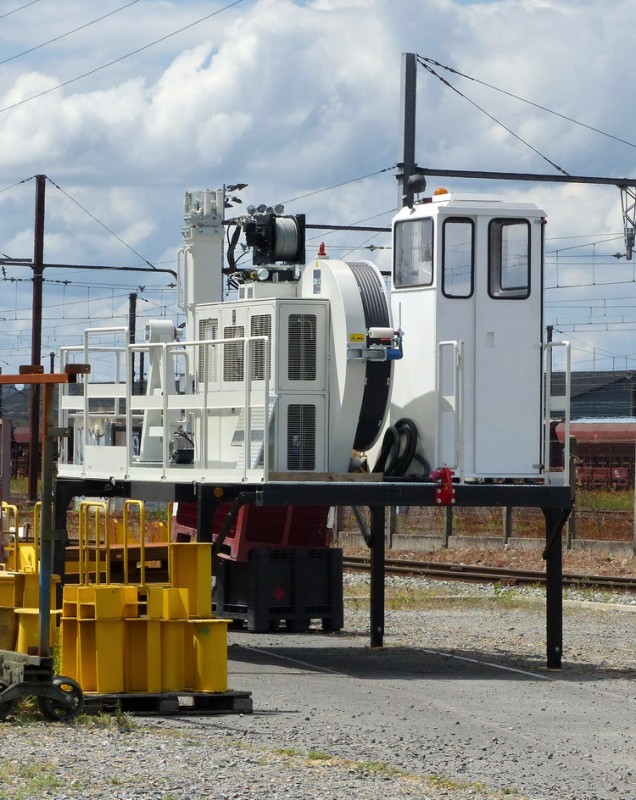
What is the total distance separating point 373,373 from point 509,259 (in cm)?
174

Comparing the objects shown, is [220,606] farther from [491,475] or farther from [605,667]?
[605,667]

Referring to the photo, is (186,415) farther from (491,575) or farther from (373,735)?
(491,575)

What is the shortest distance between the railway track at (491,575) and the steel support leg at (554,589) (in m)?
9.47

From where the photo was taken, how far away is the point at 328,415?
47.1 ft

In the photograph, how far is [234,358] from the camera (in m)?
15.0

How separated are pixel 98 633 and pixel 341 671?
3.68 meters

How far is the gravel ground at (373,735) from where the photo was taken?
868 cm

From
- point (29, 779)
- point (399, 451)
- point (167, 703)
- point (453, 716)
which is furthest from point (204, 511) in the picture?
point (29, 779)

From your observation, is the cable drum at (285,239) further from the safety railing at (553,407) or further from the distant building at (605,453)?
the distant building at (605,453)

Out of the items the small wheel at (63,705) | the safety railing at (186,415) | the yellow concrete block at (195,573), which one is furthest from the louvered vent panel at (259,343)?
the small wheel at (63,705)

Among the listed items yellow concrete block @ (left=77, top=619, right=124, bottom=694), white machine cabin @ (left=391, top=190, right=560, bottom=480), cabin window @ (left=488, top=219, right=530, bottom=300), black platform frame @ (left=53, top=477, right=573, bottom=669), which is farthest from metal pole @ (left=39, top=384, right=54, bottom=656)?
cabin window @ (left=488, top=219, right=530, bottom=300)

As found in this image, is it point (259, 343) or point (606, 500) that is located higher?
point (259, 343)

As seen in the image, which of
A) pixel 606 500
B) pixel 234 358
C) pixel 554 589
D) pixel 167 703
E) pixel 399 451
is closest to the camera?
pixel 167 703

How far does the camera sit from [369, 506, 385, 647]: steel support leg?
54.3ft
